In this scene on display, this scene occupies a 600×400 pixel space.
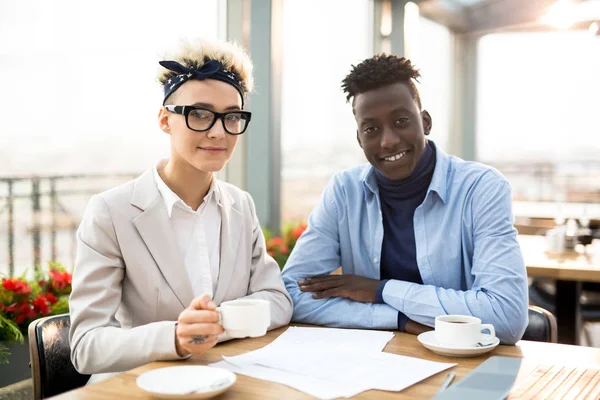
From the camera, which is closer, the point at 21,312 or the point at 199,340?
the point at 199,340

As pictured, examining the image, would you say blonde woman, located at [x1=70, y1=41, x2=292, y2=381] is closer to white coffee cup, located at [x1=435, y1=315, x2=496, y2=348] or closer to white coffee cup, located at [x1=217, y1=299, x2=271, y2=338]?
white coffee cup, located at [x1=217, y1=299, x2=271, y2=338]

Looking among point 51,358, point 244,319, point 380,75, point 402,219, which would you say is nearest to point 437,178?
point 402,219

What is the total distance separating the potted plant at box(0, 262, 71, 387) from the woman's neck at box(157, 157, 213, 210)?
1.07 metres

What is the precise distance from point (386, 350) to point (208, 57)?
3.04 feet

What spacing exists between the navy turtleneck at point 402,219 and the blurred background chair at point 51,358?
0.98 m

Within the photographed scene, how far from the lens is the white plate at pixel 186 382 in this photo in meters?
1.15

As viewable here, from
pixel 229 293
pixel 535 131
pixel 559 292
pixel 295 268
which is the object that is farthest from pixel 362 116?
pixel 535 131

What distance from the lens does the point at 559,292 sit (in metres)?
3.03

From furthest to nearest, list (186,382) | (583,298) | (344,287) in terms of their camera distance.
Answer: (583,298) → (344,287) → (186,382)

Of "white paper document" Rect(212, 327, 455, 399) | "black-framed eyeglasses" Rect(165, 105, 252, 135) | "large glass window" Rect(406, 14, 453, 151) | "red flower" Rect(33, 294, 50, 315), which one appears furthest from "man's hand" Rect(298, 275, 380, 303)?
"large glass window" Rect(406, 14, 453, 151)

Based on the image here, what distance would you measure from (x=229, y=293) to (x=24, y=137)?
170cm

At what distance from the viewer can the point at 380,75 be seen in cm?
204

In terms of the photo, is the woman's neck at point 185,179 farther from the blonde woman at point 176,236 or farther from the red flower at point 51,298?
the red flower at point 51,298

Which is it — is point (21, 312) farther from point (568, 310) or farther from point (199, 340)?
point (568, 310)
